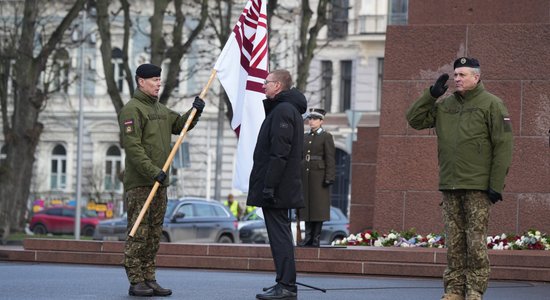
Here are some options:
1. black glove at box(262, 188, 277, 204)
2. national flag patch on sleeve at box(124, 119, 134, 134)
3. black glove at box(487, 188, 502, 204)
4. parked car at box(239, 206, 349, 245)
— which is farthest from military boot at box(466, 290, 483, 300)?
parked car at box(239, 206, 349, 245)

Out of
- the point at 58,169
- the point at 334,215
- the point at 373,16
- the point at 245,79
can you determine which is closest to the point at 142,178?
the point at 245,79

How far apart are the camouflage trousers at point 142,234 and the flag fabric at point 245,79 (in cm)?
171

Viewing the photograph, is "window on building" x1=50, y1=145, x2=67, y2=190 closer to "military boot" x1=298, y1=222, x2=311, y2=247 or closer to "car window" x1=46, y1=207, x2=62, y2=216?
"car window" x1=46, y1=207, x2=62, y2=216

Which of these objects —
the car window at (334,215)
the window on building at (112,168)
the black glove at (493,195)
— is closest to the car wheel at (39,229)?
the window on building at (112,168)

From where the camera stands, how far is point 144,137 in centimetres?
1252

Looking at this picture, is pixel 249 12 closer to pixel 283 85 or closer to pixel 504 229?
pixel 283 85

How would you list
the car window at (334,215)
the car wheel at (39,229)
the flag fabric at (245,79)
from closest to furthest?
the flag fabric at (245,79) < the car window at (334,215) < the car wheel at (39,229)

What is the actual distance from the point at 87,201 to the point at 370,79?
12954mm

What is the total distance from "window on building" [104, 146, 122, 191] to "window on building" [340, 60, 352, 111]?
402 inches

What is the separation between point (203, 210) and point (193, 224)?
99cm

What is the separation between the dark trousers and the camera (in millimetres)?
12305

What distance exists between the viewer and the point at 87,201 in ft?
200

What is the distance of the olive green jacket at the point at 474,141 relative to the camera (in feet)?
37.4

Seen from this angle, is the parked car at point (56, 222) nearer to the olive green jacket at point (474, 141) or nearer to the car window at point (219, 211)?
the car window at point (219, 211)
